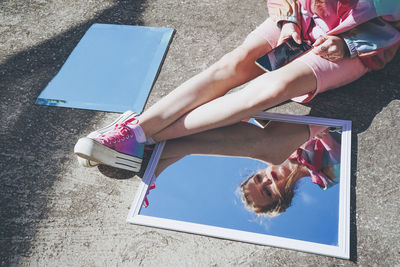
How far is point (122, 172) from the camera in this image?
1850 millimetres

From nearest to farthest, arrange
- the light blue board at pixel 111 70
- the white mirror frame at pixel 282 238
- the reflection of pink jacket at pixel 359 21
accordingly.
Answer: the white mirror frame at pixel 282 238
the reflection of pink jacket at pixel 359 21
the light blue board at pixel 111 70

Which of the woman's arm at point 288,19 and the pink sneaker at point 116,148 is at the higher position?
the woman's arm at point 288,19

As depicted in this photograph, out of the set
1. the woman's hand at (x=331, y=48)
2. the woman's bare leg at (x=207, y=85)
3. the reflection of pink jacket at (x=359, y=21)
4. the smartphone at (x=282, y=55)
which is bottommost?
the woman's bare leg at (x=207, y=85)

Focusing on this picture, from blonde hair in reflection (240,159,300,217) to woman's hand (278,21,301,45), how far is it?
0.63m

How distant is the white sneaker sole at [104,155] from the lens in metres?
1.66

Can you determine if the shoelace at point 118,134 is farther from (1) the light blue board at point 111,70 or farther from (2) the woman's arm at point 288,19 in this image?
(2) the woman's arm at point 288,19

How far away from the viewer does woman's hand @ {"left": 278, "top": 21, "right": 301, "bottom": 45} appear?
1.82 m

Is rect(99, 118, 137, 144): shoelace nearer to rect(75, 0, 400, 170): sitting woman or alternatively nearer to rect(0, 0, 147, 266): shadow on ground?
rect(75, 0, 400, 170): sitting woman

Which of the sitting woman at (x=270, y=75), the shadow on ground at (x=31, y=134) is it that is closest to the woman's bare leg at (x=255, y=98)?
the sitting woman at (x=270, y=75)

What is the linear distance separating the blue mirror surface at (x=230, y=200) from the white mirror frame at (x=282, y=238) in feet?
0.06

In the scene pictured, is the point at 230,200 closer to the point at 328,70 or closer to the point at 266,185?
the point at 266,185

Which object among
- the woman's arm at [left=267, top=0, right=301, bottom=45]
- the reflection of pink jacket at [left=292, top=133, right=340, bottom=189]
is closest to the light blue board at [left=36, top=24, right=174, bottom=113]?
the woman's arm at [left=267, top=0, right=301, bottom=45]

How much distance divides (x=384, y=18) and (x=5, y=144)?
1873mm

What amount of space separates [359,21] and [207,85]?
0.70 meters
